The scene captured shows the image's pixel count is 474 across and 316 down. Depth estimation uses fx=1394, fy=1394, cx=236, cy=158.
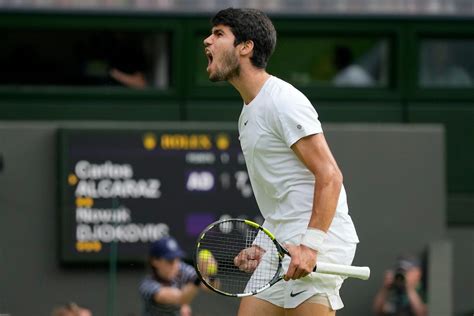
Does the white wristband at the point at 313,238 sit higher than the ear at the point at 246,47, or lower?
lower

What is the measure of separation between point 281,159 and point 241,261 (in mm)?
487

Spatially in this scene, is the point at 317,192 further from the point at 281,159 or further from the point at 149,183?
the point at 149,183

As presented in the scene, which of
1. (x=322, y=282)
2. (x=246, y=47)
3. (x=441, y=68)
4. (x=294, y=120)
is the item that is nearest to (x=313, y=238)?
(x=322, y=282)

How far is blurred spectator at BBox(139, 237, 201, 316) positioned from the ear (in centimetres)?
299

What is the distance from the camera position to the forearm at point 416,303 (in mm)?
9273

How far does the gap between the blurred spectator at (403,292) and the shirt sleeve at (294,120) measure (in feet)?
13.4

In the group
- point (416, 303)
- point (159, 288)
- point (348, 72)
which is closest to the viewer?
point (159, 288)

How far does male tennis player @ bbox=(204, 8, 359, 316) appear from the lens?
5.36 metres

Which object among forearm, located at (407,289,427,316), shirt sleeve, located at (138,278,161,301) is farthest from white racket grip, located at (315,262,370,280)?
forearm, located at (407,289,427,316)

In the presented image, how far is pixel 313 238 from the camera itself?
532 cm

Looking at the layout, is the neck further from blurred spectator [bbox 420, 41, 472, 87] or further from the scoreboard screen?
blurred spectator [bbox 420, 41, 472, 87]

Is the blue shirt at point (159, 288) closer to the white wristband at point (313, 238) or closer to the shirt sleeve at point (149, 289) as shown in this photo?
the shirt sleeve at point (149, 289)

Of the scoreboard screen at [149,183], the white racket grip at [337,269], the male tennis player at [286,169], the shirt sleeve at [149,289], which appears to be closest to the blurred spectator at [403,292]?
the scoreboard screen at [149,183]

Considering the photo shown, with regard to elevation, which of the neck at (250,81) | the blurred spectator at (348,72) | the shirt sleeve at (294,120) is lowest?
the shirt sleeve at (294,120)
